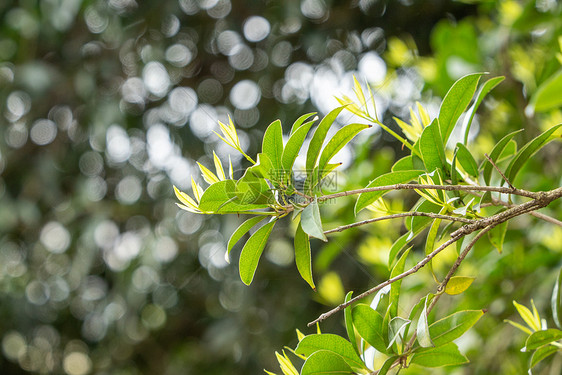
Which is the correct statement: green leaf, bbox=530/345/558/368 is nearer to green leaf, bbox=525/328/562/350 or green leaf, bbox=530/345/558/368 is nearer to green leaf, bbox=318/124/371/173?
green leaf, bbox=525/328/562/350

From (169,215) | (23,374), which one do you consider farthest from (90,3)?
(23,374)

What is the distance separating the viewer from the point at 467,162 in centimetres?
35

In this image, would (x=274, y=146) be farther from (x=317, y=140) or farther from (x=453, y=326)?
(x=453, y=326)

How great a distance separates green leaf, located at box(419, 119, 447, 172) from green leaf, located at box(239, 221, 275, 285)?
4.5 inches

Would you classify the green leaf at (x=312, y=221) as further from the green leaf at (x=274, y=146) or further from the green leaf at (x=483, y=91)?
the green leaf at (x=483, y=91)

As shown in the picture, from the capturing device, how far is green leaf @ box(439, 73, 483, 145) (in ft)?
1.04

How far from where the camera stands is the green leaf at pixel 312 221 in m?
0.25

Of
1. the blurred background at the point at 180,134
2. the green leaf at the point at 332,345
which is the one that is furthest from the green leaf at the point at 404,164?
the blurred background at the point at 180,134

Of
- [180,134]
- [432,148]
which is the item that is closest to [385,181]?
[432,148]

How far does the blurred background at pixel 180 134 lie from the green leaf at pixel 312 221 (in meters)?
0.48

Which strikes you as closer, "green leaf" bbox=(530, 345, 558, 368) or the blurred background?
"green leaf" bbox=(530, 345, 558, 368)

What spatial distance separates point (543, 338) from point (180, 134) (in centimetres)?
119

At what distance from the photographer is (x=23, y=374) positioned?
6.56ft

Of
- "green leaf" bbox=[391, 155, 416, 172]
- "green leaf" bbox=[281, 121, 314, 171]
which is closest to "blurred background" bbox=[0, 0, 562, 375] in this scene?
"green leaf" bbox=[391, 155, 416, 172]
